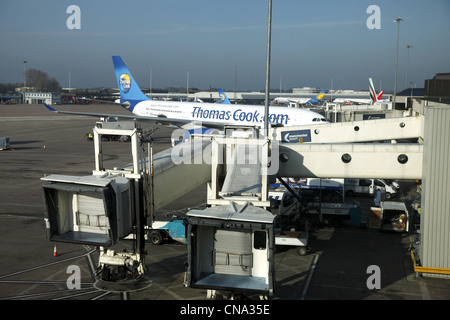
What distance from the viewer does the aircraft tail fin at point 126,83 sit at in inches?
3009

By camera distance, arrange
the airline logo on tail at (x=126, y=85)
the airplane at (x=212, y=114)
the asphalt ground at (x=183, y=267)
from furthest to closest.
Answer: the airline logo on tail at (x=126, y=85), the airplane at (x=212, y=114), the asphalt ground at (x=183, y=267)

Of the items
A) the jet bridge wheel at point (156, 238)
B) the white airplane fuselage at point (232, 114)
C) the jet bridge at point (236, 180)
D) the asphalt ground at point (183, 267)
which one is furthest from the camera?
the white airplane fuselage at point (232, 114)

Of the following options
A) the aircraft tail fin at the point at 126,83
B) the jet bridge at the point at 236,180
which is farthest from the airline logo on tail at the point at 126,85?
the jet bridge at the point at 236,180

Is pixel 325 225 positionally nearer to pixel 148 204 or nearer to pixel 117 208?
pixel 148 204

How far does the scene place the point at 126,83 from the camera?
252 feet

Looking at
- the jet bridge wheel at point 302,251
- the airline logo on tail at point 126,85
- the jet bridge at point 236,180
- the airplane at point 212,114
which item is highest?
the airline logo on tail at point 126,85

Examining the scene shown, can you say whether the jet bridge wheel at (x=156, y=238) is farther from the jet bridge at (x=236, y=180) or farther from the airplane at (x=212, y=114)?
the airplane at (x=212, y=114)

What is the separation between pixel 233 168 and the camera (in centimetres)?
1995

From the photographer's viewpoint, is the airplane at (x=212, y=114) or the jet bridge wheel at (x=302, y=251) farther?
the airplane at (x=212, y=114)

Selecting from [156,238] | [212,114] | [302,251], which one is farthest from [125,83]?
[302,251]

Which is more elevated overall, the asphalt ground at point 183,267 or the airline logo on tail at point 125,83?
the airline logo on tail at point 125,83

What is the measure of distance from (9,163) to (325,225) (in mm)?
37817

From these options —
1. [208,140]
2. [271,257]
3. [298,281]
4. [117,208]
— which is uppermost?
[208,140]
